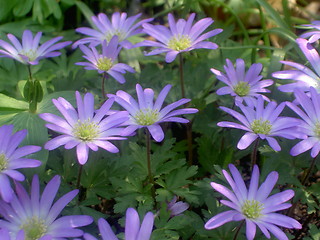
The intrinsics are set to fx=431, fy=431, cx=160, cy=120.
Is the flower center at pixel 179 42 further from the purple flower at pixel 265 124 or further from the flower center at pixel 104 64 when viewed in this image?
the purple flower at pixel 265 124

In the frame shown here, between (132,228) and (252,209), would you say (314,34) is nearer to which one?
(252,209)

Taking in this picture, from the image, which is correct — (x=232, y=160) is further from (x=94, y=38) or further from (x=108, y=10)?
(x=108, y=10)

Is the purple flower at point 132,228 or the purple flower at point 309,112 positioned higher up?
the purple flower at point 309,112

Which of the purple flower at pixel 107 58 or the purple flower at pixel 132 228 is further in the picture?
the purple flower at pixel 107 58

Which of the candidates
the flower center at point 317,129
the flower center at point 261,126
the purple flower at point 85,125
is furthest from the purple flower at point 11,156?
the flower center at point 317,129

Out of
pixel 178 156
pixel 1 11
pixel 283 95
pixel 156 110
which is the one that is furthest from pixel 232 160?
pixel 1 11

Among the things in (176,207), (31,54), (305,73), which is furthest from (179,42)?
(176,207)
